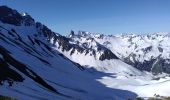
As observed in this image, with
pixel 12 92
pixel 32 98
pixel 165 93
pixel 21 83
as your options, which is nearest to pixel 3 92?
pixel 12 92

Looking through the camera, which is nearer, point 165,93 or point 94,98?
point 94,98

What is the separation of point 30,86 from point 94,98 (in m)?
64.4

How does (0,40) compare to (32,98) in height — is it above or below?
above

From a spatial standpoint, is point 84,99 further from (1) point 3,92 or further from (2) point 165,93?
(1) point 3,92

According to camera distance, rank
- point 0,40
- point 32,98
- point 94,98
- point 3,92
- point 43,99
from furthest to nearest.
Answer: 1. point 0,40
2. point 94,98
3. point 43,99
4. point 32,98
5. point 3,92

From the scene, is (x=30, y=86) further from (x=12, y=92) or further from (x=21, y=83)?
(x=12, y=92)

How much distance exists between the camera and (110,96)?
198625mm

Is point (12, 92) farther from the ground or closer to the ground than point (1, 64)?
closer to the ground

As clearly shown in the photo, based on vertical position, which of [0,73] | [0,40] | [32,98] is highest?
[0,40]

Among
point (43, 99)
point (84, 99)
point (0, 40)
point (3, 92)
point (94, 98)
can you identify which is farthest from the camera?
point (0, 40)

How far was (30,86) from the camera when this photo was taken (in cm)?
11975

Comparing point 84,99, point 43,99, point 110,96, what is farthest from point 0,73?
point 110,96

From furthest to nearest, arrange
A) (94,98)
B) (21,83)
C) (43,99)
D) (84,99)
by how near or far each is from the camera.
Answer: (94,98) < (84,99) < (21,83) < (43,99)

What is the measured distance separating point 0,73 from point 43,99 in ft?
47.3
